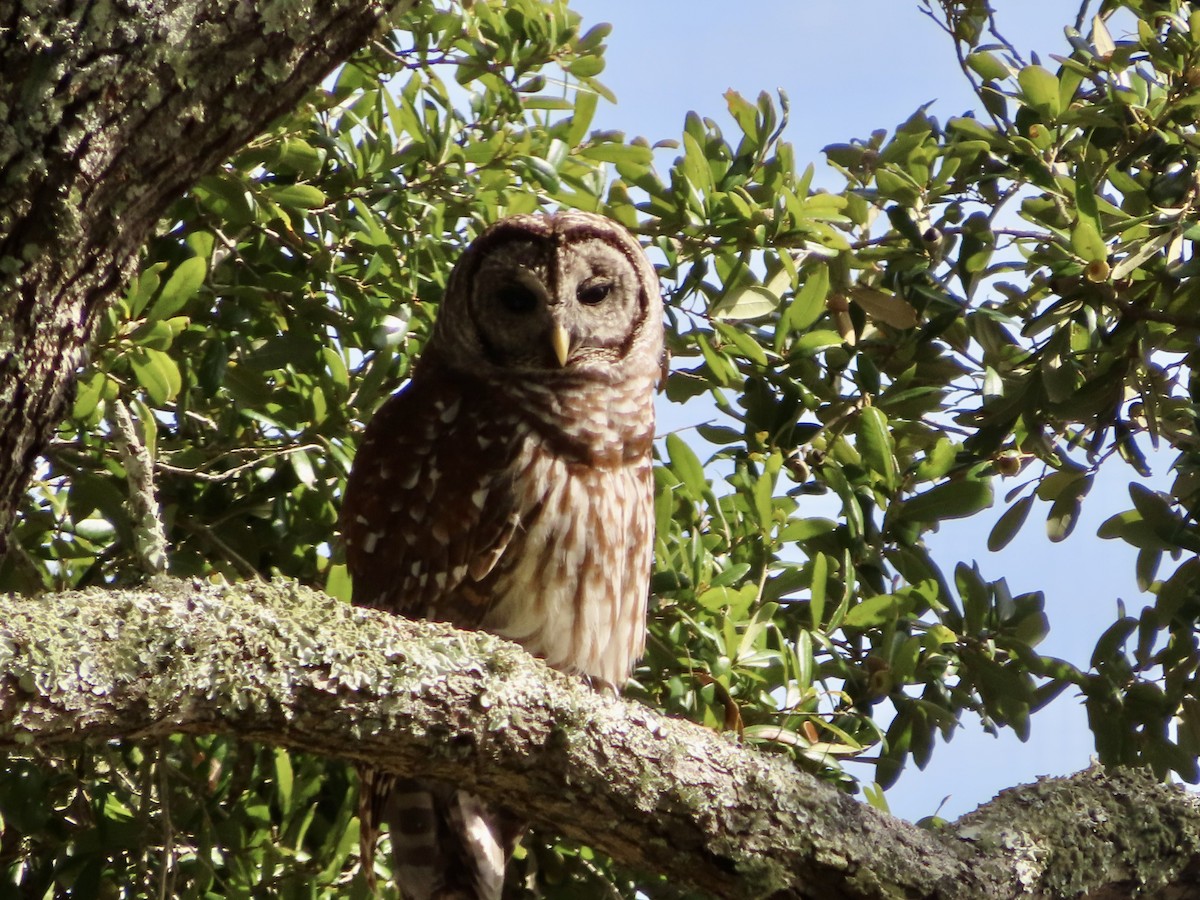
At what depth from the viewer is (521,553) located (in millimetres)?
3211

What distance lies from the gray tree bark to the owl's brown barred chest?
1206 millimetres

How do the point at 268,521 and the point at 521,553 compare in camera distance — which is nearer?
the point at 521,553

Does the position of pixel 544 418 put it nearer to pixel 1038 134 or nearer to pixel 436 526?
pixel 436 526

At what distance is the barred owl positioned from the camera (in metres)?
3.22

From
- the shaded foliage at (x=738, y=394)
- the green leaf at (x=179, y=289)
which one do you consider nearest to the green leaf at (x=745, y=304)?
the shaded foliage at (x=738, y=394)

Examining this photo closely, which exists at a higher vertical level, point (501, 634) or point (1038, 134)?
point (1038, 134)

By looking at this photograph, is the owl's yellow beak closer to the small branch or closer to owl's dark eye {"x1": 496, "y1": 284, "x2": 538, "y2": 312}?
owl's dark eye {"x1": 496, "y1": 284, "x2": 538, "y2": 312}

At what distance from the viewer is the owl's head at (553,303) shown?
11.6ft

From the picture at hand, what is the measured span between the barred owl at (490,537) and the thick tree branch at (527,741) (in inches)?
37.4

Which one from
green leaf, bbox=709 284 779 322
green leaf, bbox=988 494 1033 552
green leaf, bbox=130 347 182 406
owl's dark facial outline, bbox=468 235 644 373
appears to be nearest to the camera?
green leaf, bbox=130 347 182 406

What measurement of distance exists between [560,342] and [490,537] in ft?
1.95

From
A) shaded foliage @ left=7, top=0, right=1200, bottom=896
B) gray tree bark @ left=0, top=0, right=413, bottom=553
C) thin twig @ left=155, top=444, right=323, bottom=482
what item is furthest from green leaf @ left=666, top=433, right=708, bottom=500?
gray tree bark @ left=0, top=0, right=413, bottom=553

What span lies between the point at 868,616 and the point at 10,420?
1901mm

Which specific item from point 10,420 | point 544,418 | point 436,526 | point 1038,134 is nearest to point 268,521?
point 436,526
